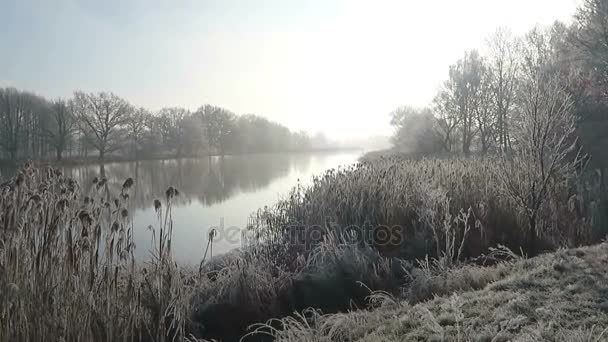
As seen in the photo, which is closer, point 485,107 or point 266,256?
point 266,256

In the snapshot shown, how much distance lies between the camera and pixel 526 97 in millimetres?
5910

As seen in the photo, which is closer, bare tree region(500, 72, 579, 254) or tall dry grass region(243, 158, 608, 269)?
bare tree region(500, 72, 579, 254)

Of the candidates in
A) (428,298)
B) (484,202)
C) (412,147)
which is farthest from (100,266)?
(412,147)

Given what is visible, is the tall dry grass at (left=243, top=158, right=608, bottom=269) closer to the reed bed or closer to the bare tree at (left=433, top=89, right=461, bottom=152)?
the reed bed

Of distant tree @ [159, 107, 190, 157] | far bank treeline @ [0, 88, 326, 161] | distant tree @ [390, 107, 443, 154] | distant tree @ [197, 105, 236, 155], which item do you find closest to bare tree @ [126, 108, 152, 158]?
far bank treeline @ [0, 88, 326, 161]

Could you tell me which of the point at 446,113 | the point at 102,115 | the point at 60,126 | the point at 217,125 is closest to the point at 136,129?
the point at 102,115

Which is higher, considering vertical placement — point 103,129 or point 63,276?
point 103,129

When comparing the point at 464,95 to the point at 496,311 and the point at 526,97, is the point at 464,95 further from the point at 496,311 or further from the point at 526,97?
the point at 496,311

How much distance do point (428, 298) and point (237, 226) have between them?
776cm

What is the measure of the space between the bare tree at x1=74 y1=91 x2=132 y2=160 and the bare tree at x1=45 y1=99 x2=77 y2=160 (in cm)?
100

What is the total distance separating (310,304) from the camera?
454 centimetres

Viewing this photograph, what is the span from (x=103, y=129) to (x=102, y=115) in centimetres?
196

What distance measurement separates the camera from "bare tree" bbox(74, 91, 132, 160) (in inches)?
1748

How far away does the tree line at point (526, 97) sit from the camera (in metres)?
6.14
